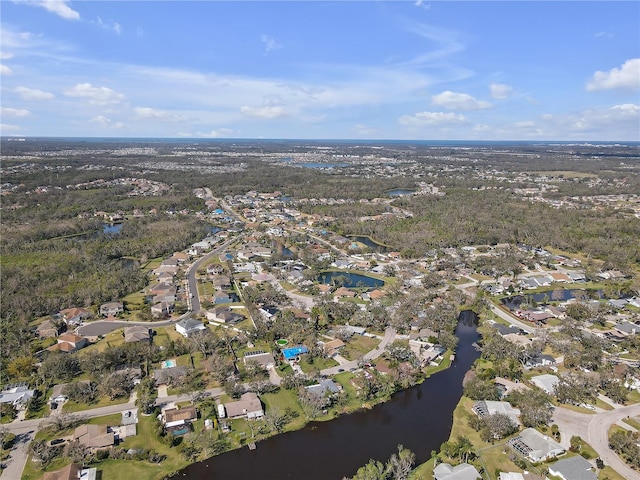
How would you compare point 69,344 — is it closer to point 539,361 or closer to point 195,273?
point 195,273

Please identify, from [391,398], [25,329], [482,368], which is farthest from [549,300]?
[25,329]

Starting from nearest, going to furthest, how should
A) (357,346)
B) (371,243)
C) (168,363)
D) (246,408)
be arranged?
(246,408), (168,363), (357,346), (371,243)

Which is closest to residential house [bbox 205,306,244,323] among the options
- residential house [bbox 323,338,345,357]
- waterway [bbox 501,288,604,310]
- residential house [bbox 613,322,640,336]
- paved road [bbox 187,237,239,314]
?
paved road [bbox 187,237,239,314]

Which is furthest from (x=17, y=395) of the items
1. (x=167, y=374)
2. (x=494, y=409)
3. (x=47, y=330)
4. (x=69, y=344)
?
(x=494, y=409)

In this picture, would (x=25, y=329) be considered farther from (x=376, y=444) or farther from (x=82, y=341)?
(x=376, y=444)

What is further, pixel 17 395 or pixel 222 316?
pixel 222 316

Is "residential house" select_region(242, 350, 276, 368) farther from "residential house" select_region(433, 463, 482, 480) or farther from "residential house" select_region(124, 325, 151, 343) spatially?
"residential house" select_region(433, 463, 482, 480)

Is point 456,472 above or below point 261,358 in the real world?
below

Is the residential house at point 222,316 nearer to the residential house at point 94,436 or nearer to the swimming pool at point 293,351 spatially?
the swimming pool at point 293,351
